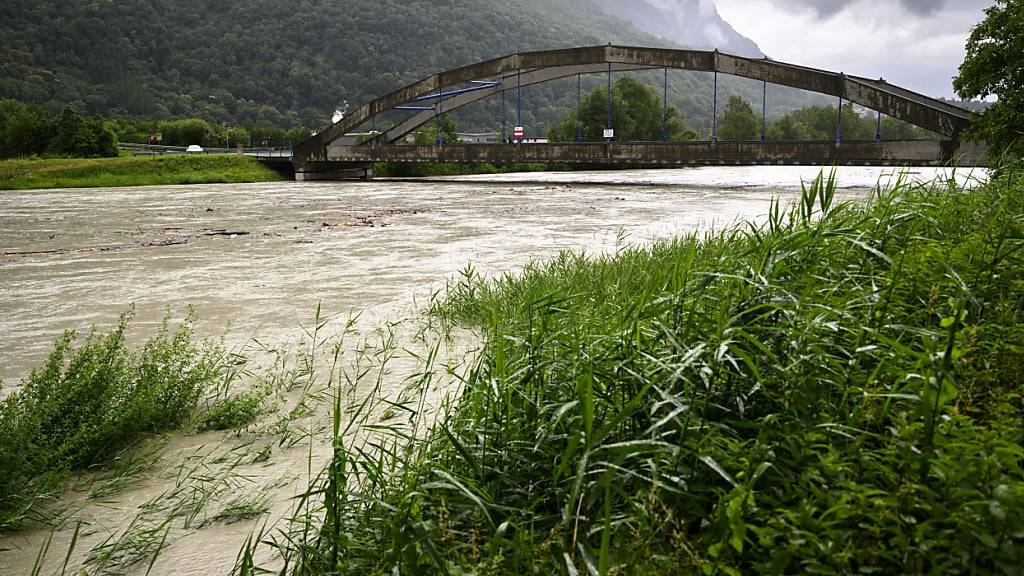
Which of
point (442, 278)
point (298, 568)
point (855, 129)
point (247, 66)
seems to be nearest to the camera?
point (298, 568)

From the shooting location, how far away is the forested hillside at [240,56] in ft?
299

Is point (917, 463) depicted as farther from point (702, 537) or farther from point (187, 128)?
point (187, 128)

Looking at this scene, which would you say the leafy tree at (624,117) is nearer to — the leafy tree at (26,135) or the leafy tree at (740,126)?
the leafy tree at (740,126)

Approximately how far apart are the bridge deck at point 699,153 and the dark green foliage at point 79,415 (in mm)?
22964

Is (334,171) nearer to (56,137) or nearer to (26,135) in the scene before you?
(56,137)

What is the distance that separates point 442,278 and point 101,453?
4.73 meters

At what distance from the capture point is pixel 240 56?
10538cm

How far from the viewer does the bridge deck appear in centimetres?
2531

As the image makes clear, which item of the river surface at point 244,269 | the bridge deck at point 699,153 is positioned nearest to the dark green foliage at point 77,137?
the bridge deck at point 699,153

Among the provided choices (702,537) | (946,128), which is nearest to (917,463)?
(702,537)

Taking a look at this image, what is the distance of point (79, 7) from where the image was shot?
350 ft

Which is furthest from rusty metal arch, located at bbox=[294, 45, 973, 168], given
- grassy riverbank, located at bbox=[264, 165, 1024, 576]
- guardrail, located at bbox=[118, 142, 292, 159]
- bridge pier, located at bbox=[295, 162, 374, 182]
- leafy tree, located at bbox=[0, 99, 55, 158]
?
grassy riverbank, located at bbox=[264, 165, 1024, 576]

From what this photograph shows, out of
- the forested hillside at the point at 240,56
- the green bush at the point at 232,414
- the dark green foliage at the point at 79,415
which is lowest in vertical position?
the green bush at the point at 232,414

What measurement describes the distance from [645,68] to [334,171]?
54.6 ft
